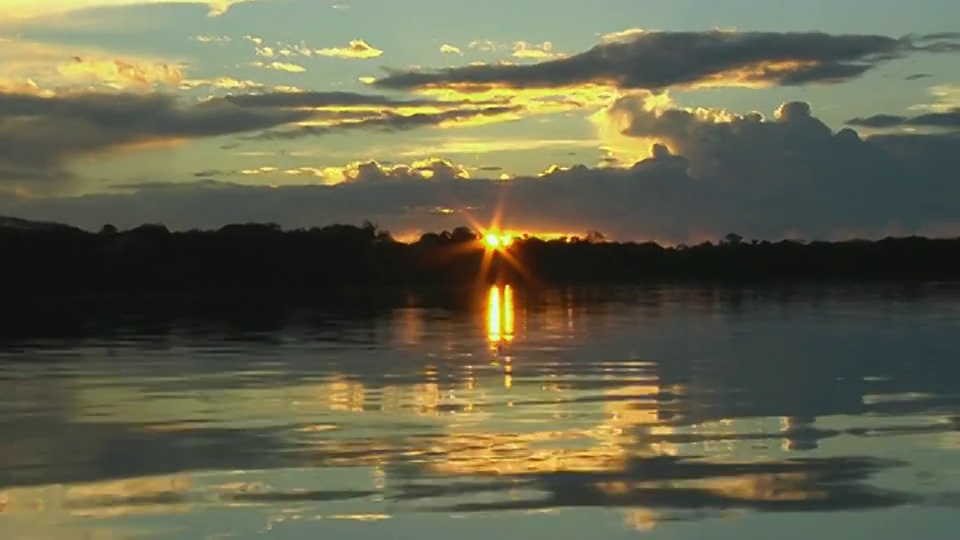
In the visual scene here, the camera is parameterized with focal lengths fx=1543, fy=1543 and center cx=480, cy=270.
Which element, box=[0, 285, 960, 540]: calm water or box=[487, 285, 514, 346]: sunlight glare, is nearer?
box=[0, 285, 960, 540]: calm water

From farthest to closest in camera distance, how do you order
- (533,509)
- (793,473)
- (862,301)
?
(862,301) → (793,473) → (533,509)

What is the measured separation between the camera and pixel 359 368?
34.0m

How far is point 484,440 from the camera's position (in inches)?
812

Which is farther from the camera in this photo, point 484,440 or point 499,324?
point 499,324

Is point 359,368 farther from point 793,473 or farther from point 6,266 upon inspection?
point 6,266

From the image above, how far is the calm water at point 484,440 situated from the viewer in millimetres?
15242

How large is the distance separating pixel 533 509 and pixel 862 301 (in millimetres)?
67528

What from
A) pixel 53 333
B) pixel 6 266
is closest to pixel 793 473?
pixel 53 333

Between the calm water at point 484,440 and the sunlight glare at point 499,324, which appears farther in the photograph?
the sunlight glare at point 499,324

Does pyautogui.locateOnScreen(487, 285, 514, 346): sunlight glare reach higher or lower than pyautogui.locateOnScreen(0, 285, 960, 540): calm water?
higher

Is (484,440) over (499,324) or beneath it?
beneath

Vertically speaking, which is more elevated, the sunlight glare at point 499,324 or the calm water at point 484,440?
the sunlight glare at point 499,324

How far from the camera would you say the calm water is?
1524 cm

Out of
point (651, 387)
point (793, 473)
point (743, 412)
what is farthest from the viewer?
point (651, 387)
